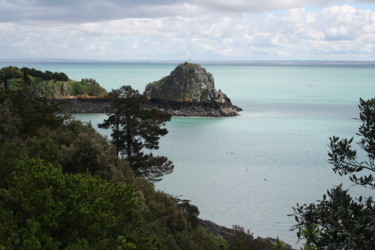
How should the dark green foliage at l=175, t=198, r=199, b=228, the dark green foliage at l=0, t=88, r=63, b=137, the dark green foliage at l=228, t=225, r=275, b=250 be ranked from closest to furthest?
1. the dark green foliage at l=228, t=225, r=275, b=250
2. the dark green foliage at l=0, t=88, r=63, b=137
3. the dark green foliage at l=175, t=198, r=199, b=228

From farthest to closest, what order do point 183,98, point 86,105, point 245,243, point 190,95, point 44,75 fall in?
1. point 44,75
2. point 86,105
3. point 183,98
4. point 190,95
5. point 245,243

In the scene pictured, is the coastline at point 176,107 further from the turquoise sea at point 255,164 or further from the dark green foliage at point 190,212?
the dark green foliage at point 190,212

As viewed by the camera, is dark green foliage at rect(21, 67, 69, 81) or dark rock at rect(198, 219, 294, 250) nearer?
dark rock at rect(198, 219, 294, 250)

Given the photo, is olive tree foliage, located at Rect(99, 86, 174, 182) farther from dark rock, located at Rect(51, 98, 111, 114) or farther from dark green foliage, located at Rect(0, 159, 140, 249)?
dark rock, located at Rect(51, 98, 111, 114)

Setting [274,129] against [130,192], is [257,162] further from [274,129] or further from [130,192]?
[130,192]

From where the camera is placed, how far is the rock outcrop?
112m

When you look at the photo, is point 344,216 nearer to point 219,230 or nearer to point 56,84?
point 219,230

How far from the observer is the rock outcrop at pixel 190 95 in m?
112

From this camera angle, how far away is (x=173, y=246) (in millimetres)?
22656

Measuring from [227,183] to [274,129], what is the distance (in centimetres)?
4285

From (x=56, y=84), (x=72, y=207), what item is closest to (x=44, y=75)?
(x=56, y=84)

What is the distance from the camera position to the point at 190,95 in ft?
378

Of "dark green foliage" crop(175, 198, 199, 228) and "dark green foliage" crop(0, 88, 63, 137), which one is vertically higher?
"dark green foliage" crop(0, 88, 63, 137)

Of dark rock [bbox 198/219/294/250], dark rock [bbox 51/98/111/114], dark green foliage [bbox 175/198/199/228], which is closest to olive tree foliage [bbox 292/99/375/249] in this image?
dark green foliage [bbox 175/198/199/228]
